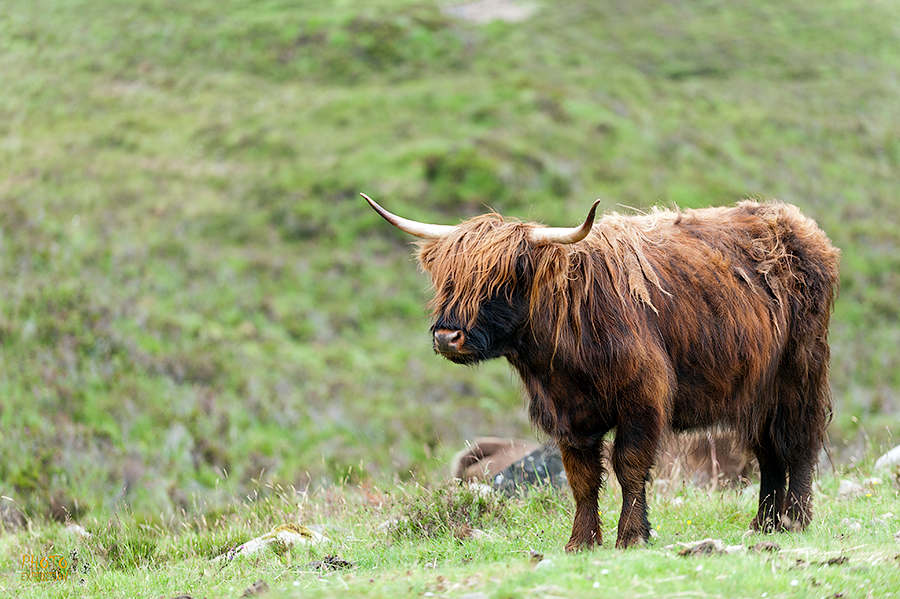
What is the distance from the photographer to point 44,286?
12.2m

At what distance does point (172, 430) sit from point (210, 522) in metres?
3.60

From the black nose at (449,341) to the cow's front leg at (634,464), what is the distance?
1.10 meters

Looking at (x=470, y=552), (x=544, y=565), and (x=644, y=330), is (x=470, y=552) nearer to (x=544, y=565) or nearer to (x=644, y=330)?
(x=544, y=565)

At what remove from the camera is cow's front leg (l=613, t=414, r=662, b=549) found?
467cm

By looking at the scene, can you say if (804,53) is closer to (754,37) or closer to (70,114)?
(754,37)

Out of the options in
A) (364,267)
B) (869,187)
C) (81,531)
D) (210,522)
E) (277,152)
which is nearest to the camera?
(81,531)

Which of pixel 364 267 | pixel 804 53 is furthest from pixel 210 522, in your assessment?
pixel 804 53

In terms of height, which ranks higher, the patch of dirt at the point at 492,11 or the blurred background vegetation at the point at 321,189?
the patch of dirt at the point at 492,11

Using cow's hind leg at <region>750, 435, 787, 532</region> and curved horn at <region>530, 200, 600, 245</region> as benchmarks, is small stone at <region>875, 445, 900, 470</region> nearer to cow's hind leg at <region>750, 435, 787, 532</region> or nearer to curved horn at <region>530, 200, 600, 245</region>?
cow's hind leg at <region>750, 435, 787, 532</region>

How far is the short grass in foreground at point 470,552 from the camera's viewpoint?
3621 millimetres

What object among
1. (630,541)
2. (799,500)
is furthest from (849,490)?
(630,541)

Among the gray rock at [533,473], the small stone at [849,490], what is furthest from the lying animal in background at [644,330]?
the gray rock at [533,473]

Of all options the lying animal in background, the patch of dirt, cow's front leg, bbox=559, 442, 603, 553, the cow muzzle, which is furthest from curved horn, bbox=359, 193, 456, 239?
the patch of dirt

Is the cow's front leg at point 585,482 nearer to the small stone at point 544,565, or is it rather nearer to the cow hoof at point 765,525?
the small stone at point 544,565
